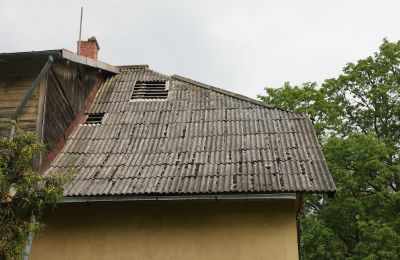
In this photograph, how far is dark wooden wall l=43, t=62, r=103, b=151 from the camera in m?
10.0

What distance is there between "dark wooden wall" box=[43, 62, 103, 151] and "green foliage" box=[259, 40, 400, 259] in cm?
1151

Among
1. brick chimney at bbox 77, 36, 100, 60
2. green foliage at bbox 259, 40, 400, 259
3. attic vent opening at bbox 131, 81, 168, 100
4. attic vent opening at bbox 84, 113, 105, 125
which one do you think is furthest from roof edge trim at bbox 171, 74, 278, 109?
green foliage at bbox 259, 40, 400, 259

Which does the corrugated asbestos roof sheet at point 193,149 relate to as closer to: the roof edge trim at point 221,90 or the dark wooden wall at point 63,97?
the roof edge trim at point 221,90

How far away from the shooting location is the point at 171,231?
8.46m

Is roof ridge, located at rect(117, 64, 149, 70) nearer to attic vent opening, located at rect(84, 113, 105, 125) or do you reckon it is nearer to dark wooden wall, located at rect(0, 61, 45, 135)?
attic vent opening, located at rect(84, 113, 105, 125)

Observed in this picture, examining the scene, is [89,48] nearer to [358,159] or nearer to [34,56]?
[34,56]

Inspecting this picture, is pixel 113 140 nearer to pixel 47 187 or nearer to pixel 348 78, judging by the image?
pixel 47 187

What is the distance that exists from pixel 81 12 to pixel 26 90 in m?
5.42

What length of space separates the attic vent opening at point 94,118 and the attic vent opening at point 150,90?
119 cm

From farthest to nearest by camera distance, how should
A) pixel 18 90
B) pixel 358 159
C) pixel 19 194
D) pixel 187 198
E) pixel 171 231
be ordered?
pixel 358 159, pixel 18 90, pixel 171 231, pixel 187 198, pixel 19 194

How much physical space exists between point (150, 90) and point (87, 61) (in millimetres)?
1911

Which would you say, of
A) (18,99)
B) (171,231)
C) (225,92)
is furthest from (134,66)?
(171,231)

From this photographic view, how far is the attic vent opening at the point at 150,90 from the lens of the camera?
41.2ft

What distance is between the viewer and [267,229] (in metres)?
8.27
